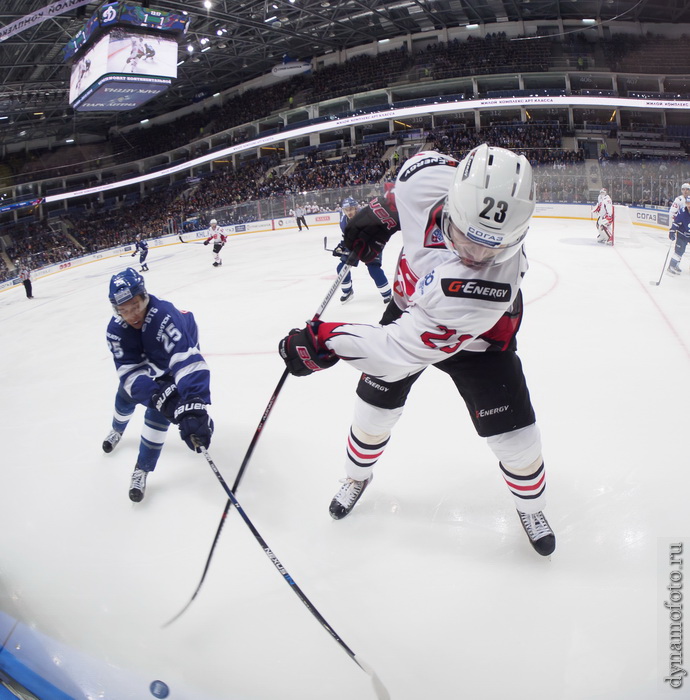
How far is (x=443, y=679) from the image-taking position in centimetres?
166

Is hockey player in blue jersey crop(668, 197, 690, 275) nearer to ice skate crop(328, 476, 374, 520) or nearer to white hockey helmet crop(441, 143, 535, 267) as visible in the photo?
ice skate crop(328, 476, 374, 520)

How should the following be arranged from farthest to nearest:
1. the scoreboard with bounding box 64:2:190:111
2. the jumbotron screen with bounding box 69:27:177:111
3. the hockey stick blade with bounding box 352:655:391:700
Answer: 1. the jumbotron screen with bounding box 69:27:177:111
2. the scoreboard with bounding box 64:2:190:111
3. the hockey stick blade with bounding box 352:655:391:700

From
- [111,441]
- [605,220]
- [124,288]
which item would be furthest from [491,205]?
[605,220]

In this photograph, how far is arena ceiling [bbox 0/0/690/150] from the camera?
1892 cm

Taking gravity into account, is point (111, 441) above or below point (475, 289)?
below

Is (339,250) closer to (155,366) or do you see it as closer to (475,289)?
(155,366)

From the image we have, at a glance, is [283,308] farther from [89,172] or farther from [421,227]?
[89,172]

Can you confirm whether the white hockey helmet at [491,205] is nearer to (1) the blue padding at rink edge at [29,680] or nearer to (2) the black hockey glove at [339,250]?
(1) the blue padding at rink edge at [29,680]

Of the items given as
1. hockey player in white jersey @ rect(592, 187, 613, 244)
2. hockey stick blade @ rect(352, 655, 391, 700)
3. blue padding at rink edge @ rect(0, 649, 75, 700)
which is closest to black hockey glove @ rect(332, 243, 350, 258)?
hockey stick blade @ rect(352, 655, 391, 700)

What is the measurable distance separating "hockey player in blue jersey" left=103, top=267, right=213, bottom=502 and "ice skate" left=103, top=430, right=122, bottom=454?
2.22 ft

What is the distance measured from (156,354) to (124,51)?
559 inches

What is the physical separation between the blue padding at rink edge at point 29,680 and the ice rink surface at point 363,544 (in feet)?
0.62

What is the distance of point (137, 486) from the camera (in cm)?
280

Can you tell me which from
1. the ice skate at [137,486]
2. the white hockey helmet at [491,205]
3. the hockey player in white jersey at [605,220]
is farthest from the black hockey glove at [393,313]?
the hockey player in white jersey at [605,220]
